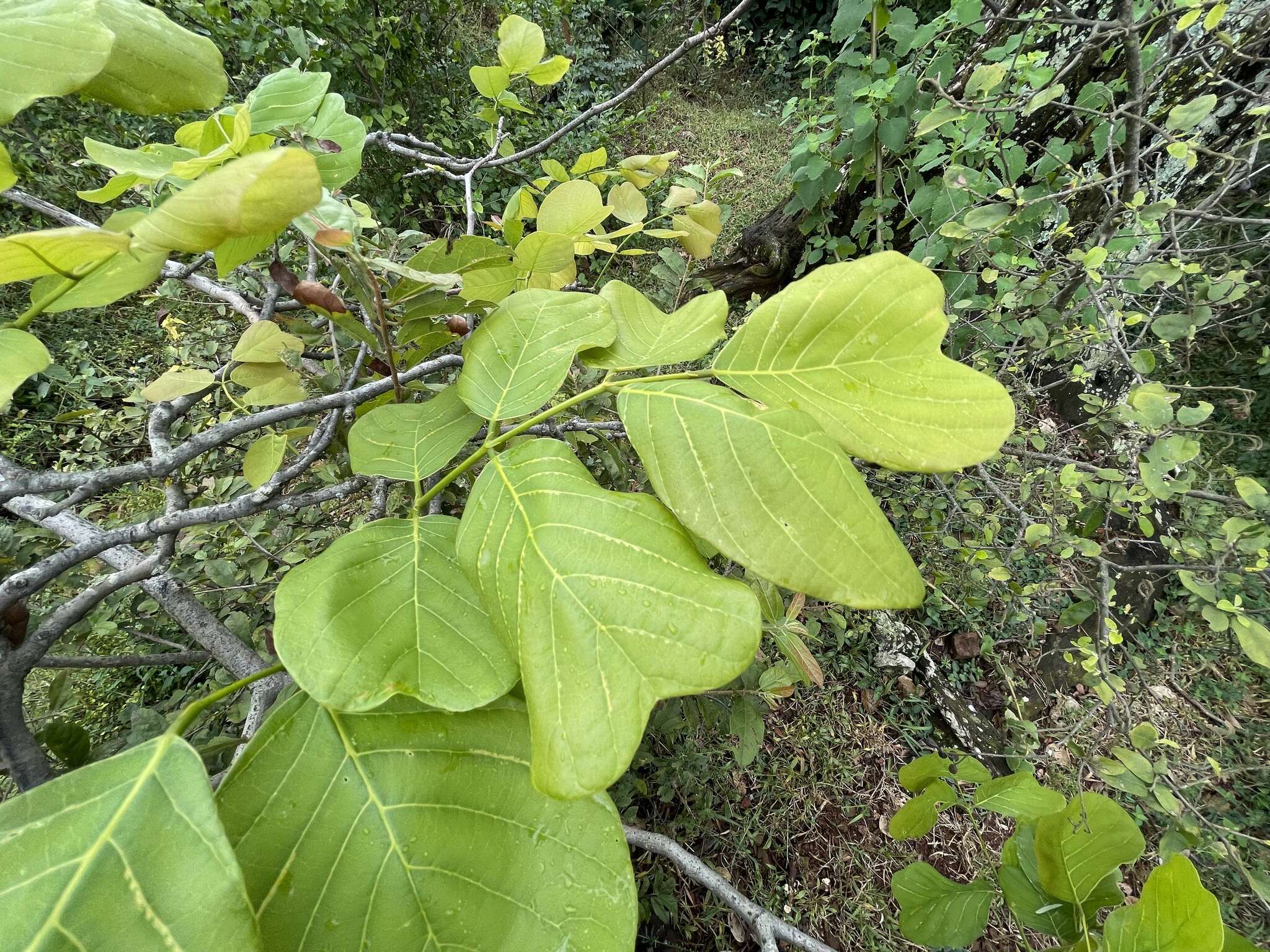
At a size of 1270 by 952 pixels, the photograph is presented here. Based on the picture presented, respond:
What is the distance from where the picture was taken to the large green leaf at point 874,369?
41cm

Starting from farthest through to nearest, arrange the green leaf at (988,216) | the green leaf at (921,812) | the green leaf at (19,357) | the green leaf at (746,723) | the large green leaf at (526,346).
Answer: the green leaf at (988,216) < the green leaf at (746,723) < the green leaf at (921,812) < the large green leaf at (526,346) < the green leaf at (19,357)

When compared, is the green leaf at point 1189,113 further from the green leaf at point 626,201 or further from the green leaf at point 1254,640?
the green leaf at point 626,201

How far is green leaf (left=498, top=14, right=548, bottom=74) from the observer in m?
0.88

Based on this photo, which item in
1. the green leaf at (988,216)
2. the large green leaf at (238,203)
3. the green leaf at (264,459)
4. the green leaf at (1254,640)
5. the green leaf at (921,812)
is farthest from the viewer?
the green leaf at (988,216)

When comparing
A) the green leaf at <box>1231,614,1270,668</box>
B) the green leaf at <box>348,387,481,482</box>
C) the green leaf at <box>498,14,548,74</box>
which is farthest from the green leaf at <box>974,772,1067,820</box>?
the green leaf at <box>498,14,548,74</box>

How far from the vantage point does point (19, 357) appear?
406mm

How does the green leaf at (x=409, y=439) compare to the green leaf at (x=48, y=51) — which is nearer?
the green leaf at (x=48, y=51)

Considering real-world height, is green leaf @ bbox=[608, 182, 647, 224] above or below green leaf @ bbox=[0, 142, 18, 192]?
below

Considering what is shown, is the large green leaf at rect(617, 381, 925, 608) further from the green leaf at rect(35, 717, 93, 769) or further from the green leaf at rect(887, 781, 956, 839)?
the green leaf at rect(35, 717, 93, 769)

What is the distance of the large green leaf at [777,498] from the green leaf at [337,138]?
485 millimetres

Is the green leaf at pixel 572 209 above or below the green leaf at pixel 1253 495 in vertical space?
above

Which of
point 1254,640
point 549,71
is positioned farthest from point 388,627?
point 1254,640

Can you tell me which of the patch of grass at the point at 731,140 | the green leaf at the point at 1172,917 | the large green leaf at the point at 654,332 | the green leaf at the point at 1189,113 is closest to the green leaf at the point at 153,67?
the large green leaf at the point at 654,332

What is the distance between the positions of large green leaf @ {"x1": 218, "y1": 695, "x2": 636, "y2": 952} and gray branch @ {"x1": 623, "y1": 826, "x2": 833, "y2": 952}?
298 millimetres
